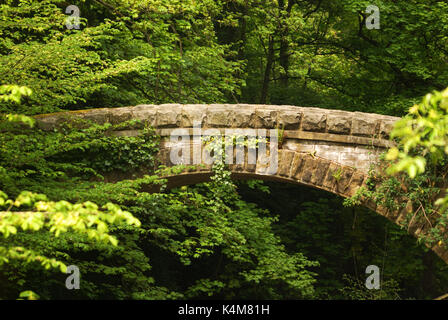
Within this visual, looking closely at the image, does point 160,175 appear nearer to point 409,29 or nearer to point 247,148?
point 247,148

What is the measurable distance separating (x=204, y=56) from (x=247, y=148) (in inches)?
146

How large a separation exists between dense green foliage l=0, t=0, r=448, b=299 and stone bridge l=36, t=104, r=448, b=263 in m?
0.22

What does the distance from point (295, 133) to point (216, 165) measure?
118 centimetres

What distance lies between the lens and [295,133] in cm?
691

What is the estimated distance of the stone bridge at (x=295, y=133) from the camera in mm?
6672

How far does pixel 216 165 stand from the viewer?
7.12 meters

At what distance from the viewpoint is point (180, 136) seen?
280 inches

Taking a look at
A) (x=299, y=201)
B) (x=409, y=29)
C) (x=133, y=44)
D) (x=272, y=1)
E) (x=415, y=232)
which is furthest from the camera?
(x=299, y=201)

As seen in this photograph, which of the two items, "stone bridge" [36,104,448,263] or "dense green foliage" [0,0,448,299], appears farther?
"stone bridge" [36,104,448,263]

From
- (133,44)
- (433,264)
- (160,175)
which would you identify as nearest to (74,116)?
(160,175)

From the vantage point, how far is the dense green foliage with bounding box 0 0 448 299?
20.0 feet

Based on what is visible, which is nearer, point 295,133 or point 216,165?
point 295,133

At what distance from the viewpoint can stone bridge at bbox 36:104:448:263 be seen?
6672 mm

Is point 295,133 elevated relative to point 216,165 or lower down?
elevated
